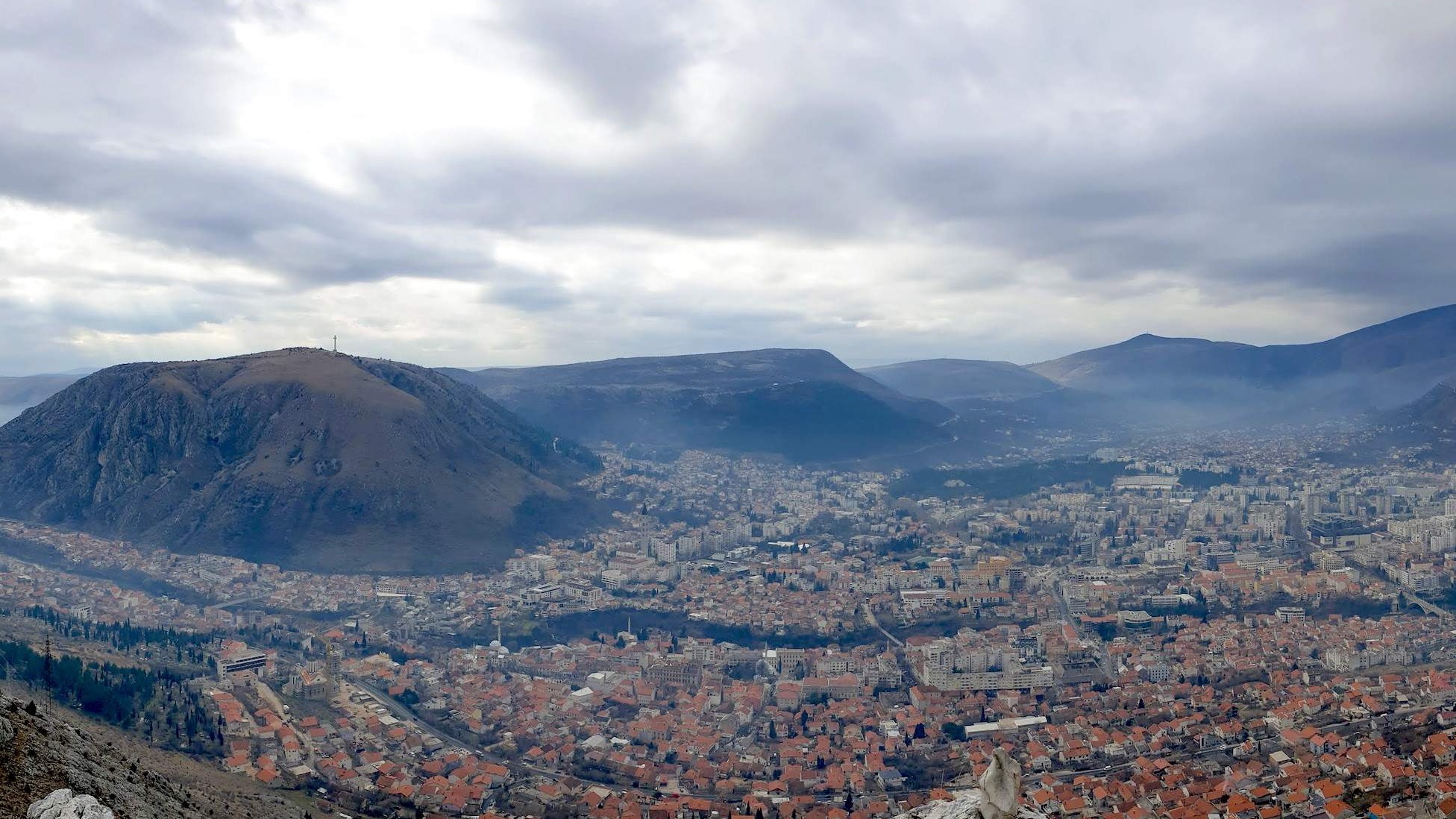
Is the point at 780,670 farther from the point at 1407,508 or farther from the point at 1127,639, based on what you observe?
the point at 1407,508

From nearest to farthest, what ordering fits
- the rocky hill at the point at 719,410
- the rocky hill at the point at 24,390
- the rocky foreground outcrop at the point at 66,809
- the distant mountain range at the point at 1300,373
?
the rocky foreground outcrop at the point at 66,809 → the rocky hill at the point at 719,410 → the rocky hill at the point at 24,390 → the distant mountain range at the point at 1300,373

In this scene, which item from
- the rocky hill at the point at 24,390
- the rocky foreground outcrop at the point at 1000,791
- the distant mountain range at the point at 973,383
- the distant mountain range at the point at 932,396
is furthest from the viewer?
the distant mountain range at the point at 973,383

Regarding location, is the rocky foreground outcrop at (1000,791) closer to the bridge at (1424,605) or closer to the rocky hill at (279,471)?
the bridge at (1424,605)

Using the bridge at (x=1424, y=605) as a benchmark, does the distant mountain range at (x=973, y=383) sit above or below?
above

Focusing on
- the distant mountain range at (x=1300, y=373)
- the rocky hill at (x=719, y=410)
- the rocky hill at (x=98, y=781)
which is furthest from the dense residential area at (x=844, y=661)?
the distant mountain range at (x=1300, y=373)

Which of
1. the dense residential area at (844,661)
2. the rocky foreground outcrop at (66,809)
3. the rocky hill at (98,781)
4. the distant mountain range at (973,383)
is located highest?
the distant mountain range at (973,383)

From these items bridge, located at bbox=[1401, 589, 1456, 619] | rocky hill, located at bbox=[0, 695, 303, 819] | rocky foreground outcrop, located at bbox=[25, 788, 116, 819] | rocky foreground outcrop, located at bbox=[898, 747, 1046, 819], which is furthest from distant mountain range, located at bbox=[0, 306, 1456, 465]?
rocky foreground outcrop, located at bbox=[898, 747, 1046, 819]

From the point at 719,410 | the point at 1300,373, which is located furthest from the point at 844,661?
the point at 1300,373
